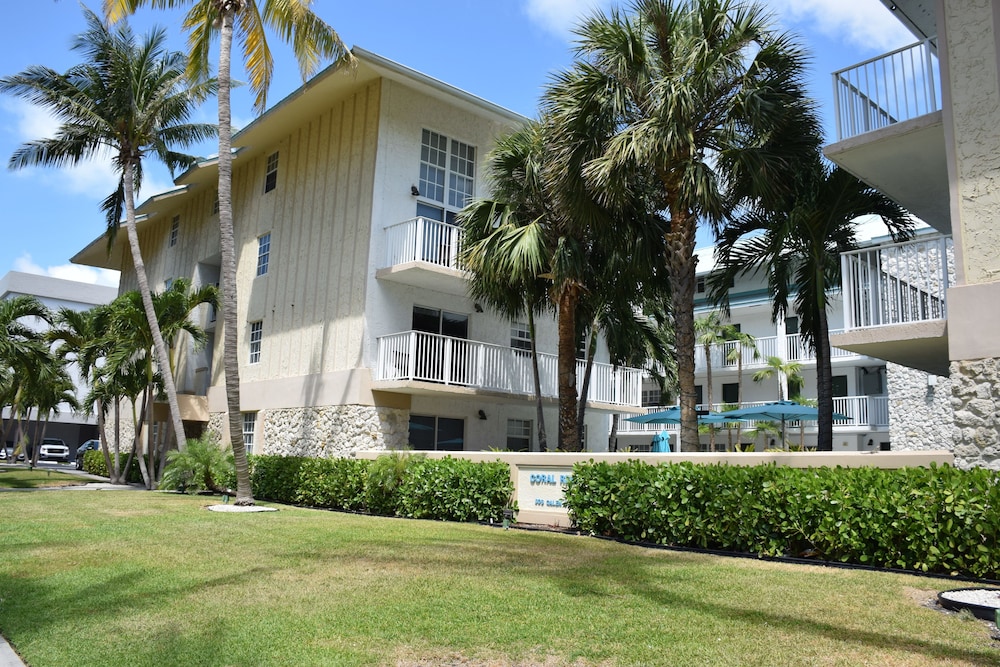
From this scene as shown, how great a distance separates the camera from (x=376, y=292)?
1872 centimetres

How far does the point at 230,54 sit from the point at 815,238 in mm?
12220

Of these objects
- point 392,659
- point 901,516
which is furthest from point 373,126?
point 392,659

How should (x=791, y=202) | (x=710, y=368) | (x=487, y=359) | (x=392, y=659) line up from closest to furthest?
(x=392, y=659)
(x=791, y=202)
(x=487, y=359)
(x=710, y=368)

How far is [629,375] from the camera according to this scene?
864 inches

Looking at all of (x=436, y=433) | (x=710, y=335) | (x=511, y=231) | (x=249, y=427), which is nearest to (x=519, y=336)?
(x=436, y=433)

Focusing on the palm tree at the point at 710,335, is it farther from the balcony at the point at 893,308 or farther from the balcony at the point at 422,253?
the balcony at the point at 893,308

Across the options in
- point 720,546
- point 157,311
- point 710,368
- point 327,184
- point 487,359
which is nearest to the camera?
point 720,546

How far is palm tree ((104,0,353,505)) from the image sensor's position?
53.2 feet

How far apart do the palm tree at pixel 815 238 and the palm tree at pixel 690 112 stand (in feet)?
2.08

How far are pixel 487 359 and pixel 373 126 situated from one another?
252 inches

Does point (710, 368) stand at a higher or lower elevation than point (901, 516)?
higher

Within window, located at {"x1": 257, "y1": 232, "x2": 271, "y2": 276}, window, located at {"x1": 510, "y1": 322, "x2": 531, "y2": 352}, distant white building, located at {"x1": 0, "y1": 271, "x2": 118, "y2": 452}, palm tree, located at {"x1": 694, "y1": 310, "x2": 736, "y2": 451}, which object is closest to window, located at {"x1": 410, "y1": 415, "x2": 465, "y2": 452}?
window, located at {"x1": 510, "y1": 322, "x2": 531, "y2": 352}

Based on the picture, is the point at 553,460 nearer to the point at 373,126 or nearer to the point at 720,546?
the point at 720,546

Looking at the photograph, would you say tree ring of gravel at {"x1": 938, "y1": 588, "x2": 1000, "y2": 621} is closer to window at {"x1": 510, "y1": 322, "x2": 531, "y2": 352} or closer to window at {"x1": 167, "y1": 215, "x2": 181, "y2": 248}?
window at {"x1": 510, "y1": 322, "x2": 531, "y2": 352}
